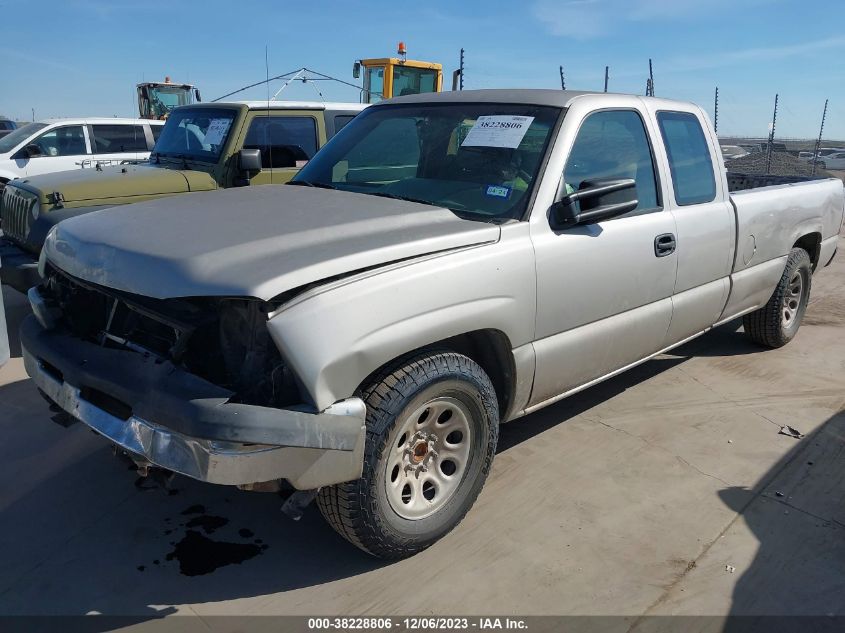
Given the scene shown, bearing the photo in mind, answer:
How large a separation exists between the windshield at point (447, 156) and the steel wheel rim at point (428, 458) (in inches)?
37.8

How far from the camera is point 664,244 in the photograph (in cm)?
382

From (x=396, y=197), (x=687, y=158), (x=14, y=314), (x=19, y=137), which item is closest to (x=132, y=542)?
(x=396, y=197)

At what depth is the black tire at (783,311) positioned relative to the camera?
535cm

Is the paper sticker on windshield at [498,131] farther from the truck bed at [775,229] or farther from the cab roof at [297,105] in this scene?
the cab roof at [297,105]

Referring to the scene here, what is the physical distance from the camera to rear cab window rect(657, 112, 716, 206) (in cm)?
410

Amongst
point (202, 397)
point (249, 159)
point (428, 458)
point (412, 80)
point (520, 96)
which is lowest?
point (428, 458)

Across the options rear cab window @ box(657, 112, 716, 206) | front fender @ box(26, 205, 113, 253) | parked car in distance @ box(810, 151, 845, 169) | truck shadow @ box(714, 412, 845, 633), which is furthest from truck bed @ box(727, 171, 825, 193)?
parked car in distance @ box(810, 151, 845, 169)

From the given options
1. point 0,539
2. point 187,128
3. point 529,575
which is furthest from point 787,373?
point 187,128

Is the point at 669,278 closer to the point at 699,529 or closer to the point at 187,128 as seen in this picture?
the point at 699,529

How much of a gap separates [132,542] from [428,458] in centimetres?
133

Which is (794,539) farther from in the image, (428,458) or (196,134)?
(196,134)

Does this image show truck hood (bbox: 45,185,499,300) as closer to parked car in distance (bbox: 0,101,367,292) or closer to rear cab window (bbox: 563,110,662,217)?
rear cab window (bbox: 563,110,662,217)

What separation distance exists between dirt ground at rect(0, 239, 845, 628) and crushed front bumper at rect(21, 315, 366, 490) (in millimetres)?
546

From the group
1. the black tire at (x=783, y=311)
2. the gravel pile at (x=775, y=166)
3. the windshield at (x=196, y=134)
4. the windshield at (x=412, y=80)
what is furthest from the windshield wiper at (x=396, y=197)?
the gravel pile at (x=775, y=166)
